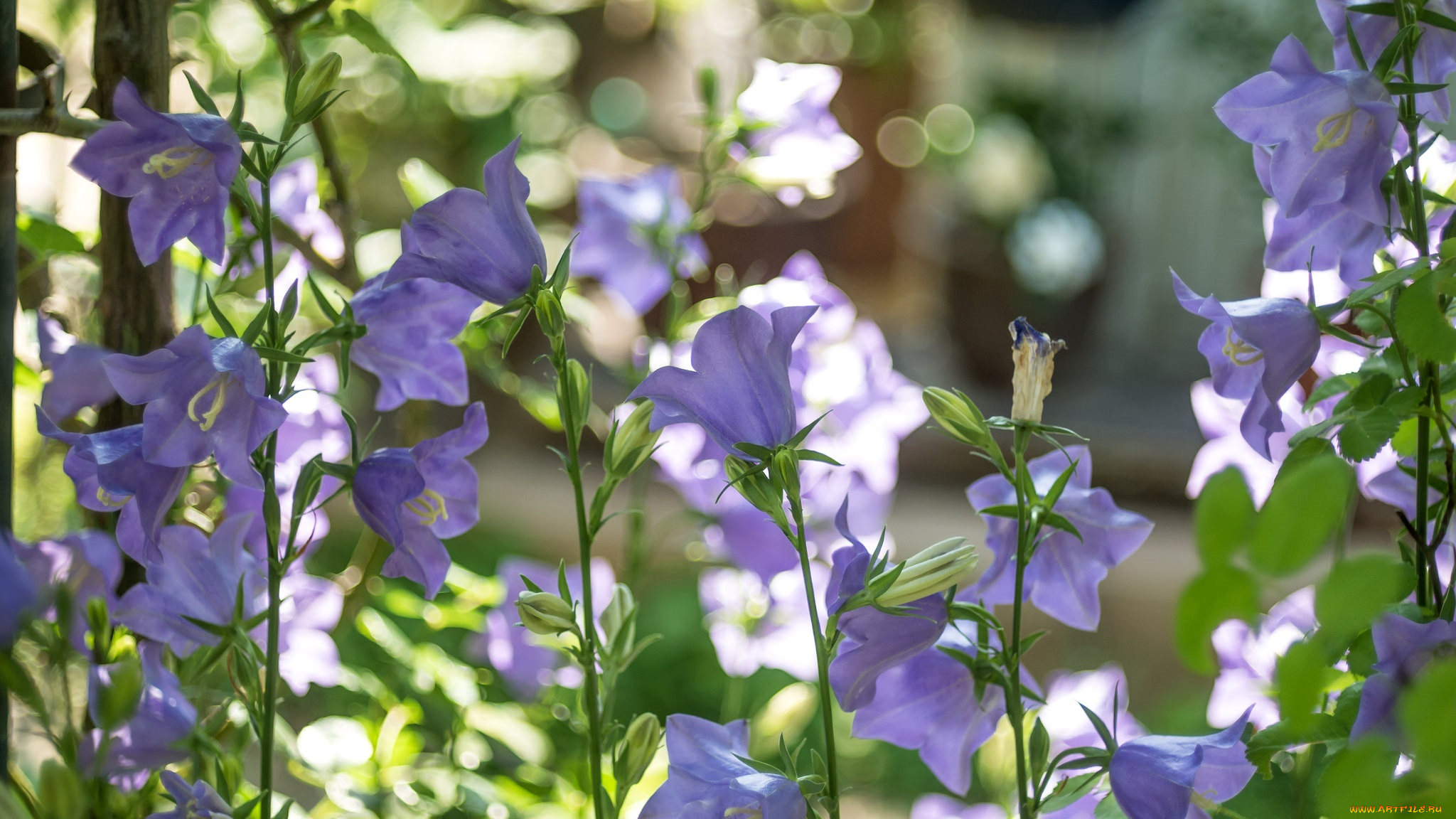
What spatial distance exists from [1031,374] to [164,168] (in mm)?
283

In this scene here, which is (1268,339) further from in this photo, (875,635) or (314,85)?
(314,85)

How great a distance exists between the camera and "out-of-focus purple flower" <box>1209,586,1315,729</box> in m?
0.49

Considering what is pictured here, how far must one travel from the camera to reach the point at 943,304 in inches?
95.8

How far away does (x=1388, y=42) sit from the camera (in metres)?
0.39

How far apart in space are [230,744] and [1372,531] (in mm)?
1919

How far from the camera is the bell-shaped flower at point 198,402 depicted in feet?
1.13

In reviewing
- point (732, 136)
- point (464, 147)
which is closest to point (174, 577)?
point (732, 136)

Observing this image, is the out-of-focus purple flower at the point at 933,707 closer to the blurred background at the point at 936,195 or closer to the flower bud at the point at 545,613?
the flower bud at the point at 545,613

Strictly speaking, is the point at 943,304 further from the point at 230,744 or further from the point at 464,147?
the point at 230,744

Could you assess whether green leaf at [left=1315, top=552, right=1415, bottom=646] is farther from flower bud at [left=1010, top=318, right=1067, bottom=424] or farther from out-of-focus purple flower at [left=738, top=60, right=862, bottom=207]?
out-of-focus purple flower at [left=738, top=60, right=862, bottom=207]

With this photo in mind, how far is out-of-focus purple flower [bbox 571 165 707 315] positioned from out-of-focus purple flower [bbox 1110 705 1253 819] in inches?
14.8

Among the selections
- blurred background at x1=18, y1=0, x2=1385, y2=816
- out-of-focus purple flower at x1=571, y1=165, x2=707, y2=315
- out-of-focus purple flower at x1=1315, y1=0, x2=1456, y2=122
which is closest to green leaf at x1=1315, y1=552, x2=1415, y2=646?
out-of-focus purple flower at x1=1315, y1=0, x2=1456, y2=122

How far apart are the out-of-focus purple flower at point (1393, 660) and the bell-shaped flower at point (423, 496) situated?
0.28 meters

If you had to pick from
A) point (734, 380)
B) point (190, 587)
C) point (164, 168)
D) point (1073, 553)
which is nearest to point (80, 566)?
point (190, 587)
